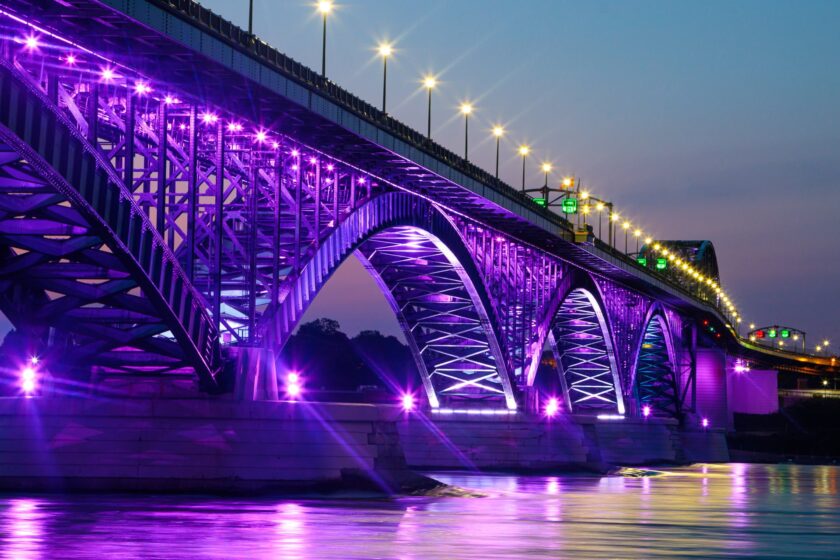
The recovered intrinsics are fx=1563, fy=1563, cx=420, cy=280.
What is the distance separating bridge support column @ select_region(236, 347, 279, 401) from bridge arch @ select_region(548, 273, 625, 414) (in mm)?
63331

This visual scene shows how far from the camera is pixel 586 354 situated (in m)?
136

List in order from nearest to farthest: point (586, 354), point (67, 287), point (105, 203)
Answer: point (105, 203) → point (67, 287) → point (586, 354)

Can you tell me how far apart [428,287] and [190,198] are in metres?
45.7

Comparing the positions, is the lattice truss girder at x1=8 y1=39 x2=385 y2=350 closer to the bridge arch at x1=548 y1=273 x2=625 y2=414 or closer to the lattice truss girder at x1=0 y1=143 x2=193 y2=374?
the lattice truss girder at x1=0 y1=143 x2=193 y2=374

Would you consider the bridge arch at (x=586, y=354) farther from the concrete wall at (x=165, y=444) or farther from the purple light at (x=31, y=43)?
the purple light at (x=31, y=43)

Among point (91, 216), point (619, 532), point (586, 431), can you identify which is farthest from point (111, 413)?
point (586, 431)

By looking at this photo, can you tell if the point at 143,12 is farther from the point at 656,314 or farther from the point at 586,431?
the point at 656,314

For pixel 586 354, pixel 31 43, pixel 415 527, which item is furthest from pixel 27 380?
pixel 586 354

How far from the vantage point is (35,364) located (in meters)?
52.0

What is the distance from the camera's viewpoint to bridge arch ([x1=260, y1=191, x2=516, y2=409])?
6328 centimetres

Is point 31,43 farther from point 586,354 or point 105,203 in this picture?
point 586,354

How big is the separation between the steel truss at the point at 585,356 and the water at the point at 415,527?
205 ft

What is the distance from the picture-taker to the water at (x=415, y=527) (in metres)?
32.0

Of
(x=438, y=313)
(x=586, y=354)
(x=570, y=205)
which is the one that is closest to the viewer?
(x=438, y=313)
